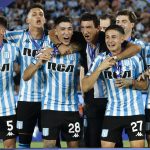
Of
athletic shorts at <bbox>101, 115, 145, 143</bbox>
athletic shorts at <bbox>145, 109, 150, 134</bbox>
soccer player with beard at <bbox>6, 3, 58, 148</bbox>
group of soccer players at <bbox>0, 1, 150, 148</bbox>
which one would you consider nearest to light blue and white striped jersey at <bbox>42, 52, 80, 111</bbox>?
group of soccer players at <bbox>0, 1, 150, 148</bbox>

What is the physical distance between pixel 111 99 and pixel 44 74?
901 mm

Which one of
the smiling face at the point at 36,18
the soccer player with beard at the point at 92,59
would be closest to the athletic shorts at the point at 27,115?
the soccer player with beard at the point at 92,59

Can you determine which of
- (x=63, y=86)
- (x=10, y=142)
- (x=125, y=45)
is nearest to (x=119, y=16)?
(x=125, y=45)

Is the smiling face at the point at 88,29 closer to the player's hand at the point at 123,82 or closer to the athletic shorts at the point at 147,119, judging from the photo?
the player's hand at the point at 123,82

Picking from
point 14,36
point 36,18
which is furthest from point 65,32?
point 14,36

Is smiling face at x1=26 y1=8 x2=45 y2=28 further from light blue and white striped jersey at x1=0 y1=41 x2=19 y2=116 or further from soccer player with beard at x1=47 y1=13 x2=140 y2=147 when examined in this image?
light blue and white striped jersey at x1=0 y1=41 x2=19 y2=116

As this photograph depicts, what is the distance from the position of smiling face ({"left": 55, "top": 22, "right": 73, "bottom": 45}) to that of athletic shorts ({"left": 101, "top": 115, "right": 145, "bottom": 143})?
0.91 metres

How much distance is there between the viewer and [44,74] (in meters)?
7.46

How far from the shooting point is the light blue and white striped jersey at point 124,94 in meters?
6.90

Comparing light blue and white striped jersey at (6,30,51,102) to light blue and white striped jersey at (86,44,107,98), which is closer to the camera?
light blue and white striped jersey at (86,44,107,98)

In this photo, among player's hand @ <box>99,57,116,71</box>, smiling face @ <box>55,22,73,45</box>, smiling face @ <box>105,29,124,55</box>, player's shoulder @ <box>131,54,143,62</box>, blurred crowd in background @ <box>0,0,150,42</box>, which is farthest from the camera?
blurred crowd in background @ <box>0,0,150,42</box>

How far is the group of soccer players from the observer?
6887 millimetres

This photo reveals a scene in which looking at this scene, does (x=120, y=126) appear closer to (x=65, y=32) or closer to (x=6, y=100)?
(x=65, y=32)

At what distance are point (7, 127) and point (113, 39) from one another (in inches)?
58.6
